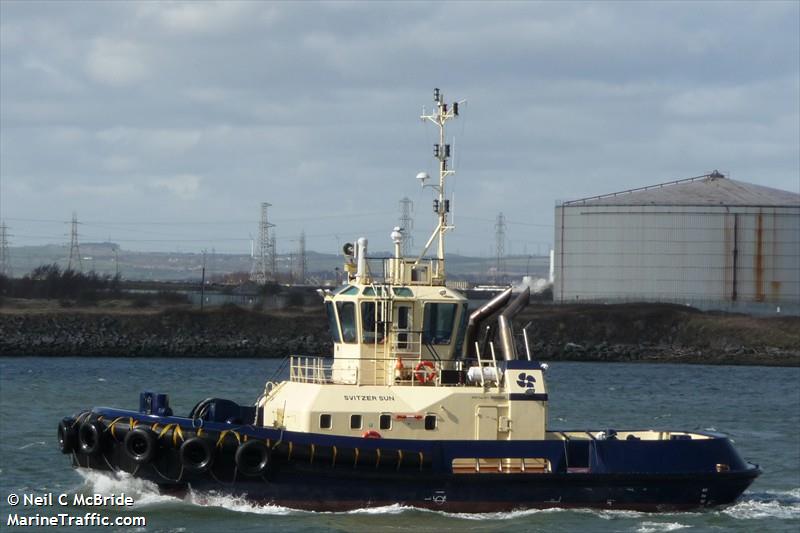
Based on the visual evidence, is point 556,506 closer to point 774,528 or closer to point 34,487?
point 774,528

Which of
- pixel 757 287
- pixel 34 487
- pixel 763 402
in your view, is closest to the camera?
pixel 34 487

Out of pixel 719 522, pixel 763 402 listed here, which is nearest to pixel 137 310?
pixel 763 402

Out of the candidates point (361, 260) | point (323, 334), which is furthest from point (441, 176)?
point (323, 334)

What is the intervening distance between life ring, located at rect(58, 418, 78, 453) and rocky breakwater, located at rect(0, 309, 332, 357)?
39025mm

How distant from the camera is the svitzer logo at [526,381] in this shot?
62.9 feet

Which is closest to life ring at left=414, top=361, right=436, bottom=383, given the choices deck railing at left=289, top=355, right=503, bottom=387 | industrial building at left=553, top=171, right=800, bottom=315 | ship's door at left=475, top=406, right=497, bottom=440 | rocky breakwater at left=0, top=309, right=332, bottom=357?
deck railing at left=289, top=355, right=503, bottom=387

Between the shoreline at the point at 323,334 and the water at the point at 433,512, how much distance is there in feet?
9.09

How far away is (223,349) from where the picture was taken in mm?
59594

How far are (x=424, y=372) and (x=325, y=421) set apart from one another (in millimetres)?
1648

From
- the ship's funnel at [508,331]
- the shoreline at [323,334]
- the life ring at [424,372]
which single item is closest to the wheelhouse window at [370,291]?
the life ring at [424,372]

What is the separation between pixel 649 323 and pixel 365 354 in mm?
44436

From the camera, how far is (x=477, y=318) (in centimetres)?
2064

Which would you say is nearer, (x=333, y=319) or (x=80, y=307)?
(x=333, y=319)

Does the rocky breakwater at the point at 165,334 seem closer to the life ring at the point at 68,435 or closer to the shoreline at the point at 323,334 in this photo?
the shoreline at the point at 323,334
